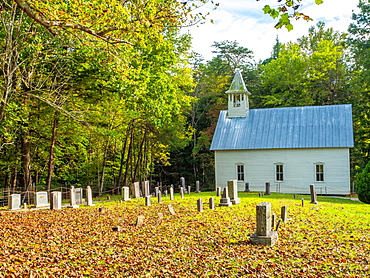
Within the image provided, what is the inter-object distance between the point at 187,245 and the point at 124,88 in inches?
465

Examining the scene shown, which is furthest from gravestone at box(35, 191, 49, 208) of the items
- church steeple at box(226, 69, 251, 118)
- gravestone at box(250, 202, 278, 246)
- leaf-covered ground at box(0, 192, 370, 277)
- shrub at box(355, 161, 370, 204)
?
church steeple at box(226, 69, 251, 118)

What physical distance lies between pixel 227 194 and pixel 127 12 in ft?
34.6

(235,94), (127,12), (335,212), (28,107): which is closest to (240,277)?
(127,12)

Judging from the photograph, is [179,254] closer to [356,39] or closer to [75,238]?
[75,238]

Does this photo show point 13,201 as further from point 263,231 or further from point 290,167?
point 290,167

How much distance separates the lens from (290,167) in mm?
32375

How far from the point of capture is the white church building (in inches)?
1228

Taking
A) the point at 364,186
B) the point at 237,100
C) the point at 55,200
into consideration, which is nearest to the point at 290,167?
the point at 237,100

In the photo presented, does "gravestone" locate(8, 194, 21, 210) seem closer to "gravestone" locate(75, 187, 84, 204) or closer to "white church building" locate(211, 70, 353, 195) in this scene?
"gravestone" locate(75, 187, 84, 204)

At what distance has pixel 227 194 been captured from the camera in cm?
1934

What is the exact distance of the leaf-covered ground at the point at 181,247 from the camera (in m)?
8.43

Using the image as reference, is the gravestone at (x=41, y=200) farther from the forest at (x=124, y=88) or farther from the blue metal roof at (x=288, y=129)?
the blue metal roof at (x=288, y=129)

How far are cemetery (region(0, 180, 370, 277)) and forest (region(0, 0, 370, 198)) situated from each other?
556 cm

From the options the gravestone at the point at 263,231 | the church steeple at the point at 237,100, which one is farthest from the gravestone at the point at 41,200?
the church steeple at the point at 237,100
